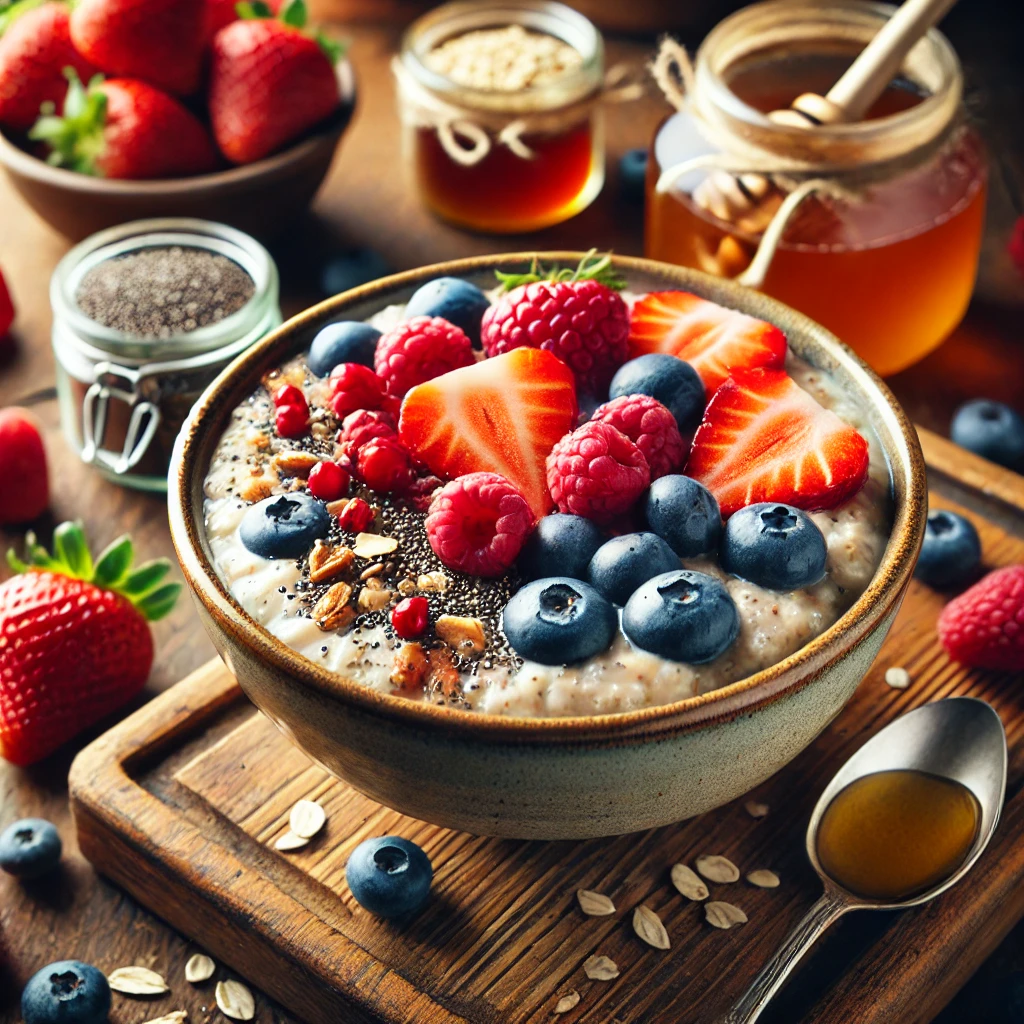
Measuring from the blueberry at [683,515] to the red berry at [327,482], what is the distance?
32 cm

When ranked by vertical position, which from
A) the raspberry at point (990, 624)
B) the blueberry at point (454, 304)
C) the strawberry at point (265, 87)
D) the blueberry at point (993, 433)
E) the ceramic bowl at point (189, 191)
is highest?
the blueberry at point (454, 304)

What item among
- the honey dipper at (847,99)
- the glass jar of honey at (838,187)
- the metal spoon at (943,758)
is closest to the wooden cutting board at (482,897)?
the metal spoon at (943,758)

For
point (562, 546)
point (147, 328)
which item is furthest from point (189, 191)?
point (562, 546)

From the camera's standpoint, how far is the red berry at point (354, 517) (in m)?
1.33

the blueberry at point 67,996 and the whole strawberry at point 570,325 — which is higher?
the whole strawberry at point 570,325

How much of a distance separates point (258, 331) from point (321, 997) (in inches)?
40.4

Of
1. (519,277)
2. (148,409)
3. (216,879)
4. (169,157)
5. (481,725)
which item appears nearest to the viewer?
(481,725)

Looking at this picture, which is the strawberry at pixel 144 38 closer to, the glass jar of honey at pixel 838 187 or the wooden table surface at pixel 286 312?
the wooden table surface at pixel 286 312

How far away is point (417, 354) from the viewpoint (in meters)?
1.45

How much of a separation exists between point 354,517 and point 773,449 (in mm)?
433

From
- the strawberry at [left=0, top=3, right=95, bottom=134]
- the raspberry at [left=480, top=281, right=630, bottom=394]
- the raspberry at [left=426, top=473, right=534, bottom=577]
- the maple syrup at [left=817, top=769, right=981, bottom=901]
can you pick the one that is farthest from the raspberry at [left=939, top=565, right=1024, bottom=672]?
the strawberry at [left=0, top=3, right=95, bottom=134]

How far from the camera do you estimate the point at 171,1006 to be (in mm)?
1423

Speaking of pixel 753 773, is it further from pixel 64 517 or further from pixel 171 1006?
pixel 64 517

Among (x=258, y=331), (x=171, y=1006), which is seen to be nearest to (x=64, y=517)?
(x=258, y=331)
